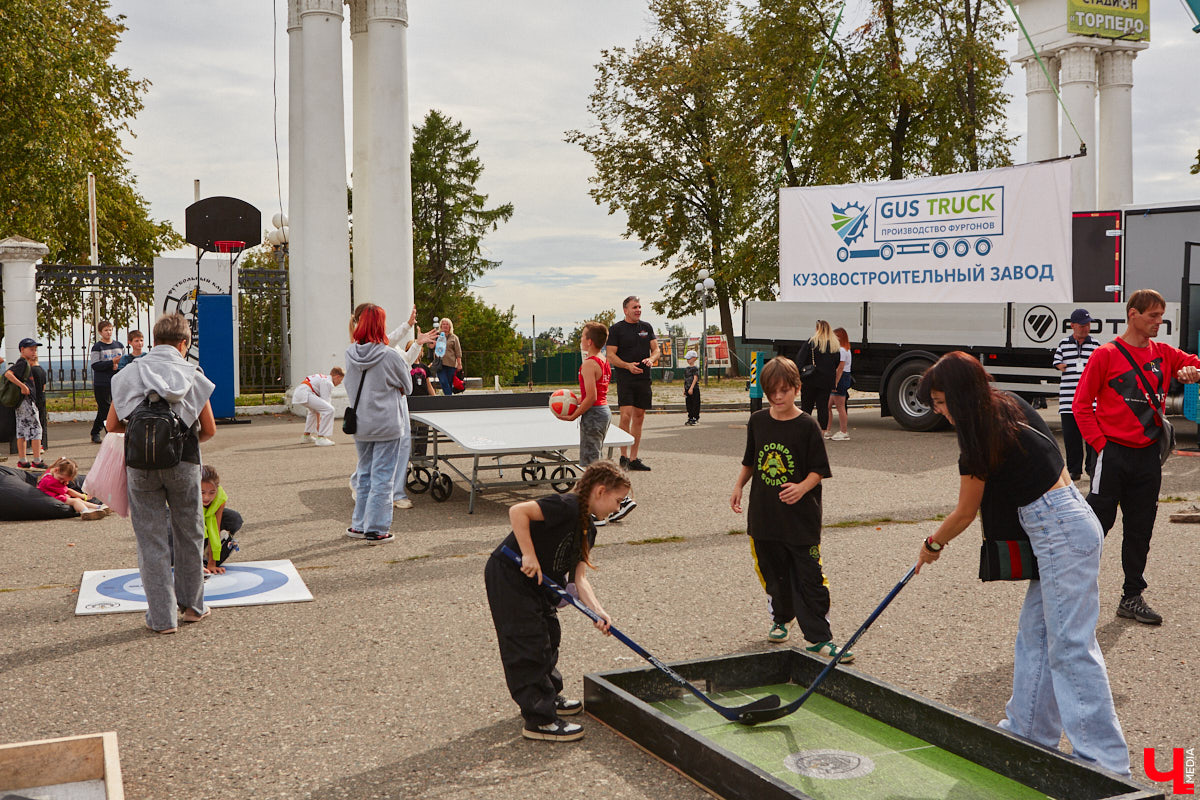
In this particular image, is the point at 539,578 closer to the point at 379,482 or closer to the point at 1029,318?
the point at 379,482

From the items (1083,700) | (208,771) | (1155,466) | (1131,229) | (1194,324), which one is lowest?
(208,771)

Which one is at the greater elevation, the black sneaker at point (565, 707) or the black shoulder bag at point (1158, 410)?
the black shoulder bag at point (1158, 410)

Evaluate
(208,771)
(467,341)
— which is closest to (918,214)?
(208,771)

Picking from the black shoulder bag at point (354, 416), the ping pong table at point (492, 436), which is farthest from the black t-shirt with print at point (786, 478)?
the ping pong table at point (492, 436)

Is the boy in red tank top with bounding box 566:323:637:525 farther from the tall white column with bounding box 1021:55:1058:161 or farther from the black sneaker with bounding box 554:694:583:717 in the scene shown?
the tall white column with bounding box 1021:55:1058:161

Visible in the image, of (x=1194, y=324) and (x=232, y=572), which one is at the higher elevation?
(x=1194, y=324)

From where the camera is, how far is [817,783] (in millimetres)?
3816

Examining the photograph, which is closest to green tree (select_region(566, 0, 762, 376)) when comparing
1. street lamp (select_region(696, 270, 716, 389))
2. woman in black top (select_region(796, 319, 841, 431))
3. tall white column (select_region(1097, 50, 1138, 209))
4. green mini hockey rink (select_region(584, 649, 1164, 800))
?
street lamp (select_region(696, 270, 716, 389))

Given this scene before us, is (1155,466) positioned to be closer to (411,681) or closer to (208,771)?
(411,681)

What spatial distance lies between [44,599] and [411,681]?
2.97 meters

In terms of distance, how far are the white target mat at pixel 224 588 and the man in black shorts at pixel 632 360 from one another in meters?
5.22

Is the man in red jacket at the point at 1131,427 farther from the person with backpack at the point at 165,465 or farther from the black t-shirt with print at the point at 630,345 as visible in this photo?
the black t-shirt with print at the point at 630,345

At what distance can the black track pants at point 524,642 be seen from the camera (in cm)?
430
